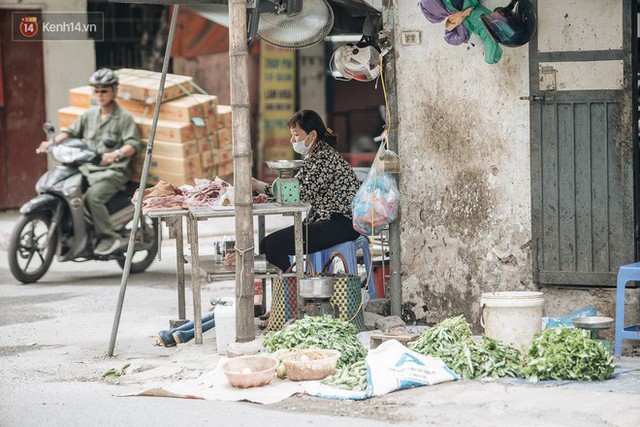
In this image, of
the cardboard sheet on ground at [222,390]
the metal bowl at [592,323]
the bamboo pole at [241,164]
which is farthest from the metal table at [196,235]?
the metal bowl at [592,323]

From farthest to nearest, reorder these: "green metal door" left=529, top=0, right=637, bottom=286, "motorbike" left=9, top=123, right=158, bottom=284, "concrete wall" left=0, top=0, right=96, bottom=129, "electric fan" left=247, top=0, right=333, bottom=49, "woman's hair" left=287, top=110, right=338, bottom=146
→ 1. "concrete wall" left=0, top=0, right=96, bottom=129
2. "motorbike" left=9, top=123, right=158, bottom=284
3. "woman's hair" left=287, top=110, right=338, bottom=146
4. "electric fan" left=247, top=0, right=333, bottom=49
5. "green metal door" left=529, top=0, right=637, bottom=286

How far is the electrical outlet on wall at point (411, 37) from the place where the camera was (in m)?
8.44

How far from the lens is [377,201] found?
8445mm

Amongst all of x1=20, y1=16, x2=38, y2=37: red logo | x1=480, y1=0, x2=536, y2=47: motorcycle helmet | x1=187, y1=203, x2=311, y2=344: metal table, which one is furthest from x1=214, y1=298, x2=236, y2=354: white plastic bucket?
x1=20, y1=16, x2=38, y2=37: red logo

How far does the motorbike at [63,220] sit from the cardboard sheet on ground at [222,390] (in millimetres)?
4638

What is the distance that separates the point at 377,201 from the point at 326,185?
644mm

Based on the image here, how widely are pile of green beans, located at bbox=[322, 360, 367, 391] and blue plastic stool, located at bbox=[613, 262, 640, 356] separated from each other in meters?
1.77

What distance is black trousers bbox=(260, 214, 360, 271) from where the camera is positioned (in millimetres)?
8852

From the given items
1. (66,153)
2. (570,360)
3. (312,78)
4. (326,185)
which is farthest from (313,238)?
(312,78)

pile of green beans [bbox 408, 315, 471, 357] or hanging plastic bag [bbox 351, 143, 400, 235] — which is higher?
hanging plastic bag [bbox 351, 143, 400, 235]

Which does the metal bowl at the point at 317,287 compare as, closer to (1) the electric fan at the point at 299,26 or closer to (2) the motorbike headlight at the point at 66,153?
(1) the electric fan at the point at 299,26

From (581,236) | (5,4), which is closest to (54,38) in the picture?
(5,4)

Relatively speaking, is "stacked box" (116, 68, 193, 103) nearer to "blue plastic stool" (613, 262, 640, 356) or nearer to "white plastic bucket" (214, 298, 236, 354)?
"white plastic bucket" (214, 298, 236, 354)

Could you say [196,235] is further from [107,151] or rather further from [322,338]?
[107,151]
